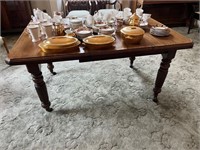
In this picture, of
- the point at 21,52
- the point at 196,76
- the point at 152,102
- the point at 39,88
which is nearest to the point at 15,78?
the point at 39,88

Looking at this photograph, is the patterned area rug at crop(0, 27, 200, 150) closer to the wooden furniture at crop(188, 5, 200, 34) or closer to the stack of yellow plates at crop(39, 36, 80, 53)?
the stack of yellow plates at crop(39, 36, 80, 53)

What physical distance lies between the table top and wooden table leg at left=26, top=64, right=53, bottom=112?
0.09 m

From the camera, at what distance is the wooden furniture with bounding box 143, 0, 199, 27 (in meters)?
3.17

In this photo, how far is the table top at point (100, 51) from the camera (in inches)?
41.4

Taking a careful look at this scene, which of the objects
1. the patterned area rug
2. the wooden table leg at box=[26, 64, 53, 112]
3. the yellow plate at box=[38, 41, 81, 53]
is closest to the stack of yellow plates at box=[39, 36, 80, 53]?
the yellow plate at box=[38, 41, 81, 53]

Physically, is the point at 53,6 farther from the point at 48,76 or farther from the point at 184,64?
the point at 184,64

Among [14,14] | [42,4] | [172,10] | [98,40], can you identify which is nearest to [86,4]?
[42,4]

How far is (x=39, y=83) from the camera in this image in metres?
1.24

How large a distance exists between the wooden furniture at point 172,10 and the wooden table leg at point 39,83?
108 inches

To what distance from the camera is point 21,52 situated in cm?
110

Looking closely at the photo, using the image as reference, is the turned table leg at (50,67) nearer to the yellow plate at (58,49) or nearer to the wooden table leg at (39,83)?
the wooden table leg at (39,83)

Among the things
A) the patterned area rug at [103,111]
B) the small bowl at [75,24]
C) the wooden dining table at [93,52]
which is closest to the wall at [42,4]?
the patterned area rug at [103,111]

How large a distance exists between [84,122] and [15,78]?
114cm

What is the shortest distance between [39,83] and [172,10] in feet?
10.7
